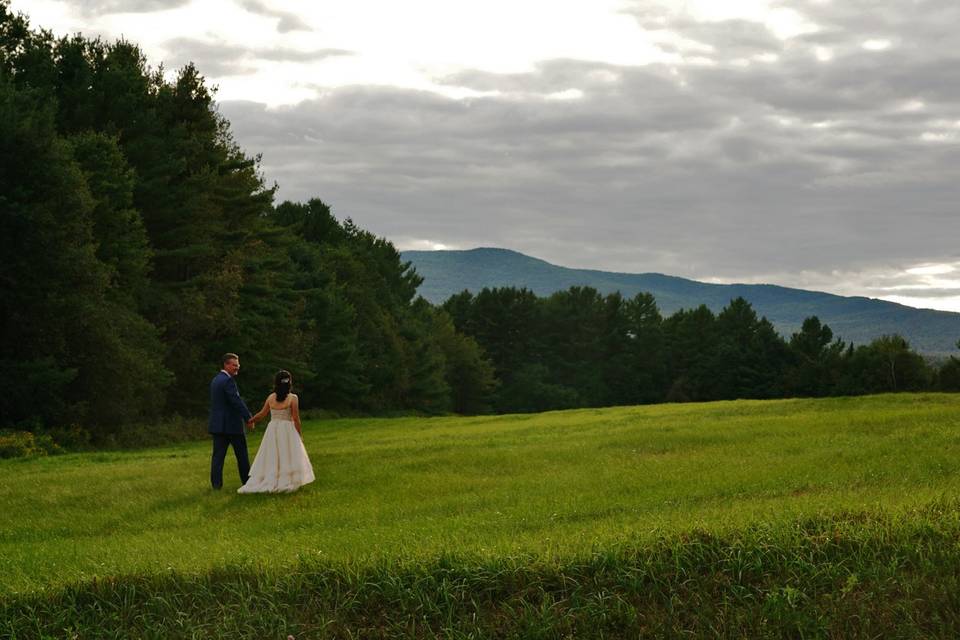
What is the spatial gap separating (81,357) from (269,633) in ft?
105

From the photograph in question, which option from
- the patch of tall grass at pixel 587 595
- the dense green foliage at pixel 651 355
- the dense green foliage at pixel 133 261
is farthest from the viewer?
the dense green foliage at pixel 651 355

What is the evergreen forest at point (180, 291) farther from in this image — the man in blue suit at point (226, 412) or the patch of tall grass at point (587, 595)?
the patch of tall grass at point (587, 595)

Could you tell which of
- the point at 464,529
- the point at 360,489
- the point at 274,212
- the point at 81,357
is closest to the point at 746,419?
the point at 360,489

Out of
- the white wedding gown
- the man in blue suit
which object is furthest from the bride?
the man in blue suit

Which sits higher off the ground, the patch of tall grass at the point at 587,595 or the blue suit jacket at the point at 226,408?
the blue suit jacket at the point at 226,408

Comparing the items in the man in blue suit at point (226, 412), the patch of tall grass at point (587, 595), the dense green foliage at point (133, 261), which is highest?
the dense green foliage at point (133, 261)

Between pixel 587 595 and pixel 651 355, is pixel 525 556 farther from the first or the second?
pixel 651 355

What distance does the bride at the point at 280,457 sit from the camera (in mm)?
18359

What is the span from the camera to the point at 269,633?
9.56 meters

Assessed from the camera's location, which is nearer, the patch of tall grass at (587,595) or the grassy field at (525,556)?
the patch of tall grass at (587,595)

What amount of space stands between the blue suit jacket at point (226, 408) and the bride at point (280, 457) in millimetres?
714

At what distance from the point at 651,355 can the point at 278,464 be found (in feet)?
378

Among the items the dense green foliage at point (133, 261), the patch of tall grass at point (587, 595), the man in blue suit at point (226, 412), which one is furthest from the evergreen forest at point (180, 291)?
the patch of tall grass at point (587, 595)

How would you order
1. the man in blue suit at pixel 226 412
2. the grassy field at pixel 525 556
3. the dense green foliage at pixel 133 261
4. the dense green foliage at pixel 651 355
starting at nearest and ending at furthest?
the grassy field at pixel 525 556, the man in blue suit at pixel 226 412, the dense green foliage at pixel 133 261, the dense green foliage at pixel 651 355
